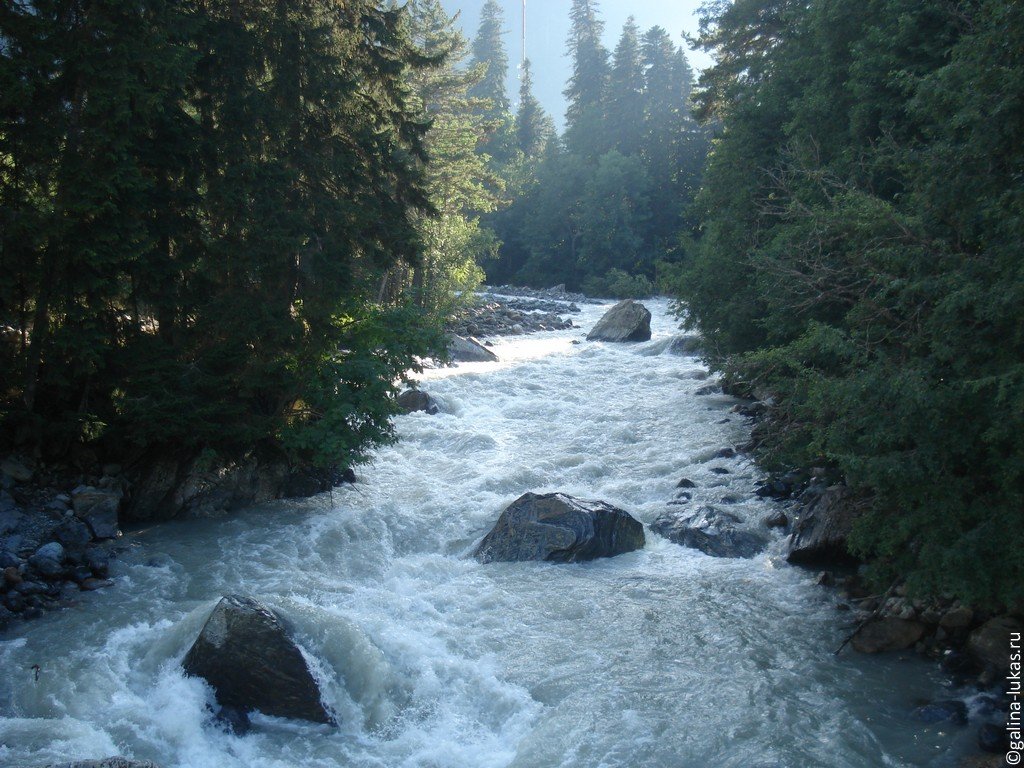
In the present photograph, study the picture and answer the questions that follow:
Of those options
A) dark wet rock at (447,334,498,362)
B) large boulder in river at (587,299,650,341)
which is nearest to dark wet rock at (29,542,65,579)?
dark wet rock at (447,334,498,362)

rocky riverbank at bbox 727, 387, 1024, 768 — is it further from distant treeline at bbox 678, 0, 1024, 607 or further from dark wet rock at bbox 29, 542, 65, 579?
dark wet rock at bbox 29, 542, 65, 579

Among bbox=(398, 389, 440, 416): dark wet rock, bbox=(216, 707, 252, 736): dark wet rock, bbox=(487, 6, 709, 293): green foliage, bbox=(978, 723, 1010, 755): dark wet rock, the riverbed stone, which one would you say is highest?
bbox=(487, 6, 709, 293): green foliage

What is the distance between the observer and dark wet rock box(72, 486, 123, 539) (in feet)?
32.7

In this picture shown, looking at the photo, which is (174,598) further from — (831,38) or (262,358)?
(831,38)

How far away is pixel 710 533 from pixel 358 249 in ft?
23.8

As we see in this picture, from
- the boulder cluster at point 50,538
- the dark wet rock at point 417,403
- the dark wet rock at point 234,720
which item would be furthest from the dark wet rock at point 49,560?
the dark wet rock at point 417,403

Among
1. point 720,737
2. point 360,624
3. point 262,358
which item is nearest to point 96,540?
point 262,358

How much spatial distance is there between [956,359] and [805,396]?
3119 millimetres

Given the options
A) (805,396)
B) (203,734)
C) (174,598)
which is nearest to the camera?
(203,734)

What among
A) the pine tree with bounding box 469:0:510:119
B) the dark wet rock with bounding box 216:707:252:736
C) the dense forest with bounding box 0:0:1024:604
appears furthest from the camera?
the pine tree with bounding box 469:0:510:119

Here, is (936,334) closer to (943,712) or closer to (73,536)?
(943,712)

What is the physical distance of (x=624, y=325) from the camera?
91.3 ft

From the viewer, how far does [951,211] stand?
796cm

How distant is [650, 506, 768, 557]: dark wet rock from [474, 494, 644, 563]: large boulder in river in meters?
0.53
